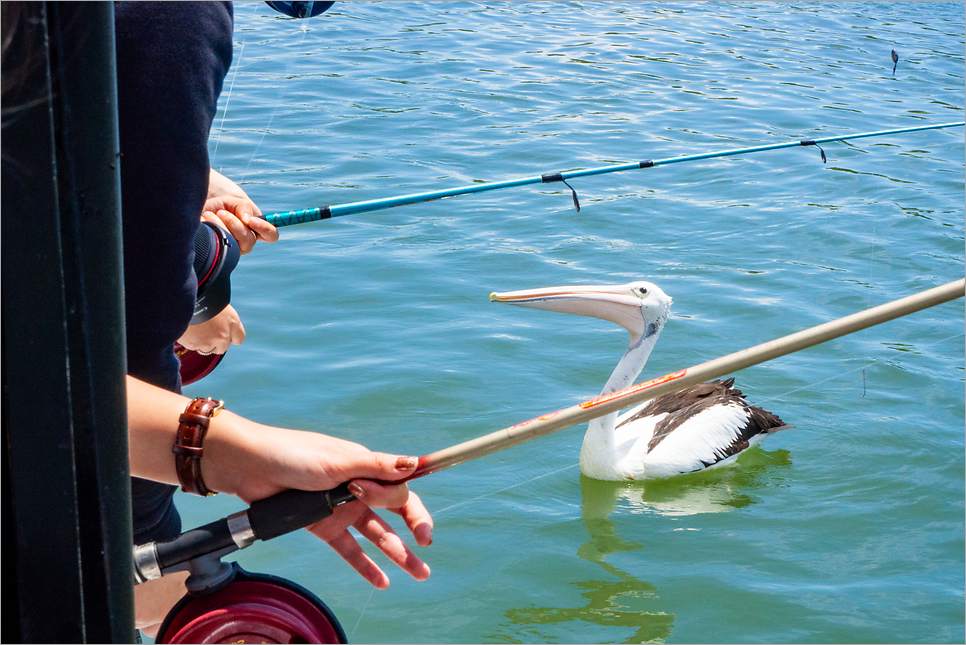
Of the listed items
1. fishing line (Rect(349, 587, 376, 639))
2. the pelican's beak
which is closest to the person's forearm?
fishing line (Rect(349, 587, 376, 639))

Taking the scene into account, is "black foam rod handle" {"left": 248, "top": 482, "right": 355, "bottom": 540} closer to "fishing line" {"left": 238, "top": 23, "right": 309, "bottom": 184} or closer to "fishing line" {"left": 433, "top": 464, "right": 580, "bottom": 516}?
"fishing line" {"left": 433, "top": 464, "right": 580, "bottom": 516}

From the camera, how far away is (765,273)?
657 centimetres

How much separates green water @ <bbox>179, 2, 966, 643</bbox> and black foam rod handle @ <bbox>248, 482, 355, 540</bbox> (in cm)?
186

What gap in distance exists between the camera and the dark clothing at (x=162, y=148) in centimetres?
157

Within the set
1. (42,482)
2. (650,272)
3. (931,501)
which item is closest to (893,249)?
(650,272)

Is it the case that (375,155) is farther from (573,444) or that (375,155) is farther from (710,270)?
(573,444)

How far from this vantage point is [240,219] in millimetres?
2520

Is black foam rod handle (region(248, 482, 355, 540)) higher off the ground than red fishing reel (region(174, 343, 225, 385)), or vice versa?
black foam rod handle (region(248, 482, 355, 540))

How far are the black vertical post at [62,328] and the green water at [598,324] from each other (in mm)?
2188

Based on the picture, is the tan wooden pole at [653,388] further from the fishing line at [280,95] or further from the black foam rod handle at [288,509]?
the fishing line at [280,95]

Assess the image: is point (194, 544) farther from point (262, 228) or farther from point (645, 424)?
point (645, 424)

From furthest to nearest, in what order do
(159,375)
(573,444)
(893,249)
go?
(893,249)
(573,444)
(159,375)

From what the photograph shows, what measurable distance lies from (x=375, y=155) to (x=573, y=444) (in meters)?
4.22

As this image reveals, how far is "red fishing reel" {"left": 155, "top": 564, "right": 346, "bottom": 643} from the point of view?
1.49 metres
